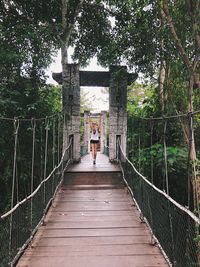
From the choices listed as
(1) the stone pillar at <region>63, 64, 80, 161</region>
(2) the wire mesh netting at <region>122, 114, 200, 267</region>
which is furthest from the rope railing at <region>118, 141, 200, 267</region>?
(1) the stone pillar at <region>63, 64, 80, 161</region>

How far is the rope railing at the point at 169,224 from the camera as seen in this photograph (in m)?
2.80

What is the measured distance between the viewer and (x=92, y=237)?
3.63 meters

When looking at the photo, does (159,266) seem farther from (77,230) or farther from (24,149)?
(24,149)

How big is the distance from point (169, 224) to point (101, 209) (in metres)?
1.70

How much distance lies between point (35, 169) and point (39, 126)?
3.01 ft

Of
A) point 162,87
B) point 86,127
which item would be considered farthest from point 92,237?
point 86,127

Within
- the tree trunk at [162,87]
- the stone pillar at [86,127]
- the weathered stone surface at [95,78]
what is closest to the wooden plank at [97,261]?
the tree trunk at [162,87]

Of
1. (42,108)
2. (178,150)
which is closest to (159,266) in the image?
(178,150)

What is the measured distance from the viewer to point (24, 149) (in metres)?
6.89

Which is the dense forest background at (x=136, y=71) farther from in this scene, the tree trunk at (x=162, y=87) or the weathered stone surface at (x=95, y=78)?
the weathered stone surface at (x=95, y=78)

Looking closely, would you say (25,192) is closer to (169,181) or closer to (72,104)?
(72,104)

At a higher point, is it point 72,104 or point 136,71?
point 136,71

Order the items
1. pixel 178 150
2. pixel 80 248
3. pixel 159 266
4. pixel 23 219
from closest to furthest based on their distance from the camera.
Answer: pixel 159 266 < pixel 80 248 < pixel 23 219 < pixel 178 150

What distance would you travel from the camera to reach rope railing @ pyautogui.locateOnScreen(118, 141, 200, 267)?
2801 mm
